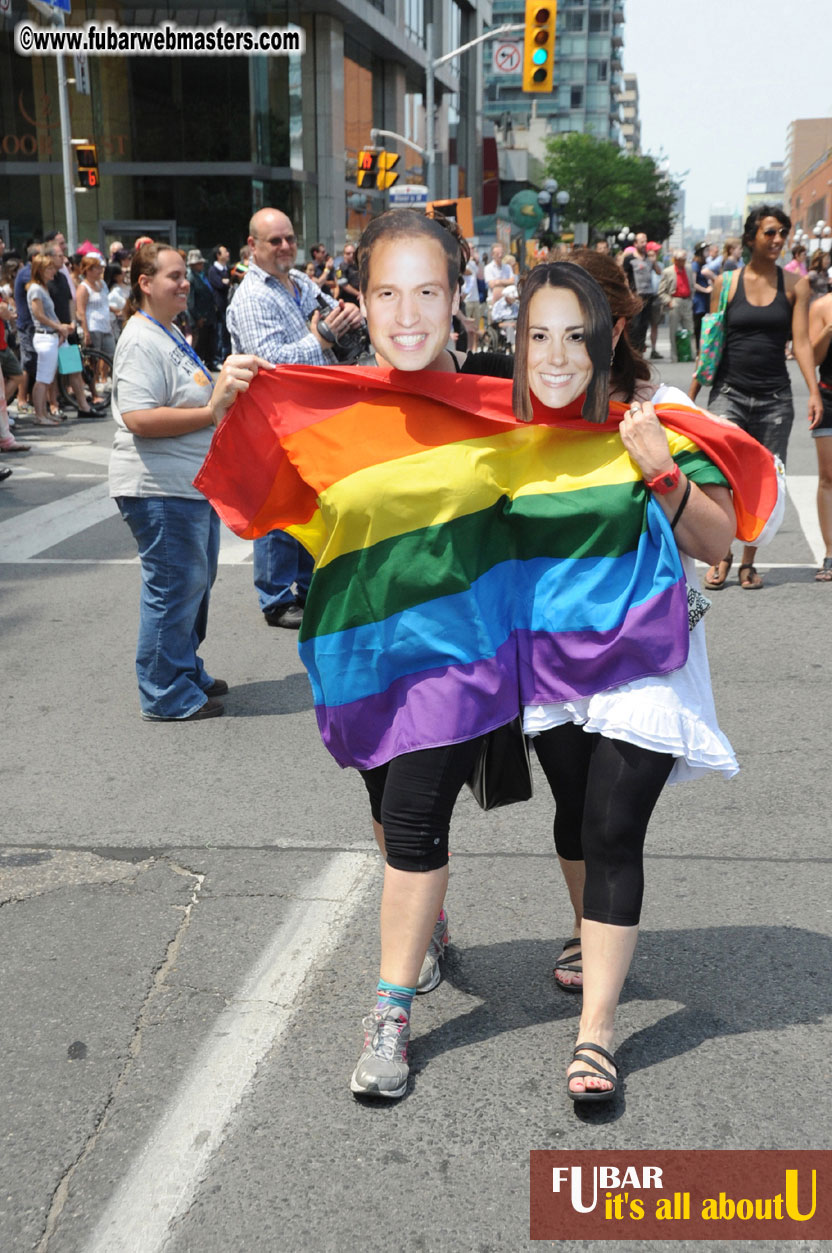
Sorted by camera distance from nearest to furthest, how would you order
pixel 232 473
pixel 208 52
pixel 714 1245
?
pixel 714 1245
pixel 232 473
pixel 208 52

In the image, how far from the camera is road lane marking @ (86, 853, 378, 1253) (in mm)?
2432

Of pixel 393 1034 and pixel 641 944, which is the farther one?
pixel 641 944

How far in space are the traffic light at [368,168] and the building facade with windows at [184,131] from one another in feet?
13.1

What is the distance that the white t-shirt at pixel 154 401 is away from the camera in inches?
204

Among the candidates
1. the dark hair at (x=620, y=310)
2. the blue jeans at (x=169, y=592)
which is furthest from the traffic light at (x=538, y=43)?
the dark hair at (x=620, y=310)

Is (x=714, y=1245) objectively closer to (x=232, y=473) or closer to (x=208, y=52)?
(x=232, y=473)

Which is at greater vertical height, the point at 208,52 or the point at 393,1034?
the point at 208,52

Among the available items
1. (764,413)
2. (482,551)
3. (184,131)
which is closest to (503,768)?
(482,551)

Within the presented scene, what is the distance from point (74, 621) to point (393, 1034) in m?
4.79

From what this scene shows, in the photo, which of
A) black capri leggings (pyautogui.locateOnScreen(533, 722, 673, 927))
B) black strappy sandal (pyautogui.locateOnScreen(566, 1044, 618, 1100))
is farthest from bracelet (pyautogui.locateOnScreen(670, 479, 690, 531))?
black strappy sandal (pyautogui.locateOnScreen(566, 1044, 618, 1100))

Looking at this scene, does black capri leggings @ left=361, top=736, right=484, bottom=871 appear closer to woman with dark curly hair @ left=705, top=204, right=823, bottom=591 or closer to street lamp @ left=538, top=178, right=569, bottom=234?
woman with dark curly hair @ left=705, top=204, right=823, bottom=591

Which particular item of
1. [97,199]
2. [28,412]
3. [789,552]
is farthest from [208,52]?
[789,552]

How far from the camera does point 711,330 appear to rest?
7309 mm

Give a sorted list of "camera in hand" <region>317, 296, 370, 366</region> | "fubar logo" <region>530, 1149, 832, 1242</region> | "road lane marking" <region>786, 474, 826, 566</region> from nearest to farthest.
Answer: "fubar logo" <region>530, 1149, 832, 1242</region>
"camera in hand" <region>317, 296, 370, 366</region>
"road lane marking" <region>786, 474, 826, 566</region>
